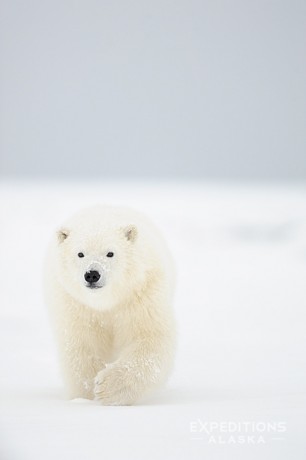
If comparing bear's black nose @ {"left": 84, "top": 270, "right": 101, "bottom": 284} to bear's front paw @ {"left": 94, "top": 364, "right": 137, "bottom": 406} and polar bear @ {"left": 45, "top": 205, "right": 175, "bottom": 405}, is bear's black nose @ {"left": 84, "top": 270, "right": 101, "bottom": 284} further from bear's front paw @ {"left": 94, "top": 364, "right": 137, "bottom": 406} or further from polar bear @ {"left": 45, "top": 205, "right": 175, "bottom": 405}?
bear's front paw @ {"left": 94, "top": 364, "right": 137, "bottom": 406}

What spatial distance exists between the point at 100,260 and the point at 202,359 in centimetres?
195

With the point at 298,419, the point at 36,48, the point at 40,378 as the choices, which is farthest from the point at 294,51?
the point at 298,419

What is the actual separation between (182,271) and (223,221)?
179 inches

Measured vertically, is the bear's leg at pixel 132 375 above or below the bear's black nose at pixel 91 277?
below

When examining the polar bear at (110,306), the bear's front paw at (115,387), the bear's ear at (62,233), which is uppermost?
the bear's ear at (62,233)

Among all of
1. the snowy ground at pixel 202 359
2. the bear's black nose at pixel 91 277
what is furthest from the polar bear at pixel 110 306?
the snowy ground at pixel 202 359

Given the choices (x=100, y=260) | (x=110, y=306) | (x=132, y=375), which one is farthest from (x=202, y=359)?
(x=100, y=260)

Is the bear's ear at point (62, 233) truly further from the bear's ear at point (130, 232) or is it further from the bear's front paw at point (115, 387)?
the bear's front paw at point (115, 387)

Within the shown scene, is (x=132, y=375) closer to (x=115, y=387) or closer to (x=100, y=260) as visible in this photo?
(x=115, y=387)

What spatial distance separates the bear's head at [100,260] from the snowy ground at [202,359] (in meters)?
0.62

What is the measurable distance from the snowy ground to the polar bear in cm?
20

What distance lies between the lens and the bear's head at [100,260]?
4480mm

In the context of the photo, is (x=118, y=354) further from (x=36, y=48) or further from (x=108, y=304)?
(x=36, y=48)

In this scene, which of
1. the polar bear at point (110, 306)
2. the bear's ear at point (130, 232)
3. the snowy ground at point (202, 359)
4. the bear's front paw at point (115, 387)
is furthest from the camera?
the bear's ear at point (130, 232)
